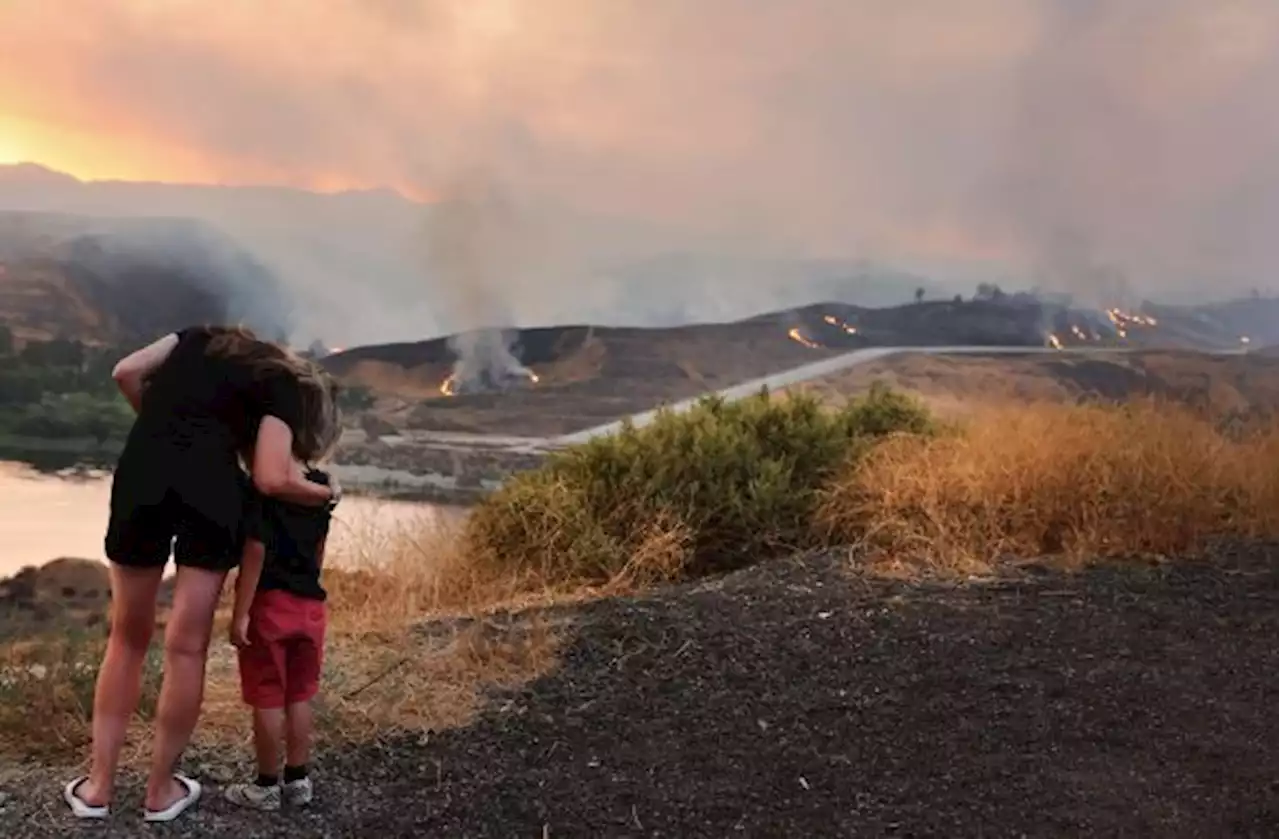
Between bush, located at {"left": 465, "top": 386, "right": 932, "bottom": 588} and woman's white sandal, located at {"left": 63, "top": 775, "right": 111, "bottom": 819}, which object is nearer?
woman's white sandal, located at {"left": 63, "top": 775, "right": 111, "bottom": 819}

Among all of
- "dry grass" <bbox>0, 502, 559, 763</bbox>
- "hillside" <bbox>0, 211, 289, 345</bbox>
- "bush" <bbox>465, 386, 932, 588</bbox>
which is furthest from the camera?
"hillside" <bbox>0, 211, 289, 345</bbox>

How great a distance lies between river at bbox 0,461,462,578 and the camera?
23.4 feet

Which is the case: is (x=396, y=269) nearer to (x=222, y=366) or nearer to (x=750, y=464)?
(x=750, y=464)

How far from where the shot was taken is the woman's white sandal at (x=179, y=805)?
3455 millimetres

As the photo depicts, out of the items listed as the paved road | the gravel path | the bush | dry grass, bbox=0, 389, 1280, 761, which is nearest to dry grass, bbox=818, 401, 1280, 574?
dry grass, bbox=0, 389, 1280, 761

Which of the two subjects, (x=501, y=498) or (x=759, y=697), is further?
(x=501, y=498)

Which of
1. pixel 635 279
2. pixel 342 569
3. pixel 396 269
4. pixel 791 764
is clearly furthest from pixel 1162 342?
pixel 791 764

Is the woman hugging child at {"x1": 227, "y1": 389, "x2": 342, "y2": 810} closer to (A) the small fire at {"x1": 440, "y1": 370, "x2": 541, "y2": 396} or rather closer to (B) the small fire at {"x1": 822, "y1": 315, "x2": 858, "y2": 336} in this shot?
(A) the small fire at {"x1": 440, "y1": 370, "x2": 541, "y2": 396}

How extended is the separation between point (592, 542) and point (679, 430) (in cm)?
116

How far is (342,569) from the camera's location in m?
7.11

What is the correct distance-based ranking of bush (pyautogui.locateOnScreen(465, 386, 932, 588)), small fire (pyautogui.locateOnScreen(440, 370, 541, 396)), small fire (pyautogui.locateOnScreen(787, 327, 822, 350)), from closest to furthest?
bush (pyautogui.locateOnScreen(465, 386, 932, 588)) → small fire (pyautogui.locateOnScreen(440, 370, 541, 396)) → small fire (pyautogui.locateOnScreen(787, 327, 822, 350))

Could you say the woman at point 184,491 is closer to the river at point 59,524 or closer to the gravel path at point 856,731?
the gravel path at point 856,731

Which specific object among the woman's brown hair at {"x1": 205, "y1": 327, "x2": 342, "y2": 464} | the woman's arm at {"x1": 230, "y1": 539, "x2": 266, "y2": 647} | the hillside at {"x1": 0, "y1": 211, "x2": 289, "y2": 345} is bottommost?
the woman's arm at {"x1": 230, "y1": 539, "x2": 266, "y2": 647}

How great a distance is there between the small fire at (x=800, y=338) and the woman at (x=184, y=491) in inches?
299
